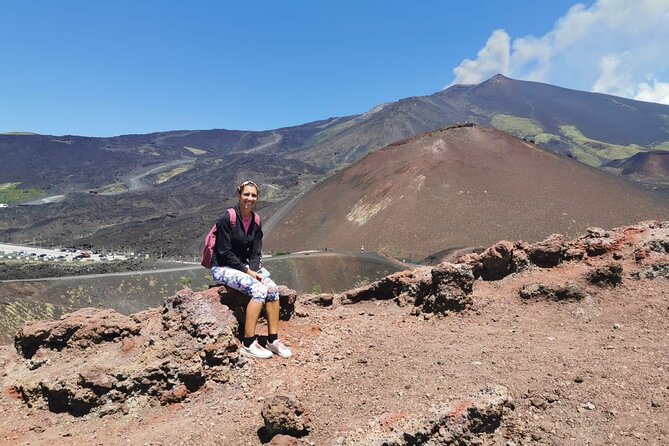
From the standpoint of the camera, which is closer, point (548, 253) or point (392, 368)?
point (392, 368)

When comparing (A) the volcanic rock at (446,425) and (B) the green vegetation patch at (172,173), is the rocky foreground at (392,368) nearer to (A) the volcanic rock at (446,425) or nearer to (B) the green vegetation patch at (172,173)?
(A) the volcanic rock at (446,425)

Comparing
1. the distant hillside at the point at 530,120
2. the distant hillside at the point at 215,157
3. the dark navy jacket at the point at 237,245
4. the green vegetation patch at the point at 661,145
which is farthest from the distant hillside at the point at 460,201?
the green vegetation patch at the point at 661,145

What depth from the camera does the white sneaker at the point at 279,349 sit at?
16.6 ft

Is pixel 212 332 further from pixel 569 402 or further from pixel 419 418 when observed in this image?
pixel 569 402

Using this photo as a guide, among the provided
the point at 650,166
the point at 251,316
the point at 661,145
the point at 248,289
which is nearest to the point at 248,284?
the point at 248,289

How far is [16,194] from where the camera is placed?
309 feet

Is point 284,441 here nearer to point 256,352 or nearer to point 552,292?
point 256,352

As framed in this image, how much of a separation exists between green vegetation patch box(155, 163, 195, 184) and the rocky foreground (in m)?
114

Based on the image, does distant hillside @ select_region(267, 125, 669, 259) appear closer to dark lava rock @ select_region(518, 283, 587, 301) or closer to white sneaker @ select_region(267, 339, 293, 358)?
dark lava rock @ select_region(518, 283, 587, 301)

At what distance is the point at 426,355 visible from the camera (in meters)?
4.78

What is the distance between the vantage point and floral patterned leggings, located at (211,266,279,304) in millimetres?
5070

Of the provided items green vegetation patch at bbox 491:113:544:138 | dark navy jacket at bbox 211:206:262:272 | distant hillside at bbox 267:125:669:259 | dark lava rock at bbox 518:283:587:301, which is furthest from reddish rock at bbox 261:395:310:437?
green vegetation patch at bbox 491:113:544:138

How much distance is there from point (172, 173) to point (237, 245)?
122697 millimetres

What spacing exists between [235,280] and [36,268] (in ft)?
118
